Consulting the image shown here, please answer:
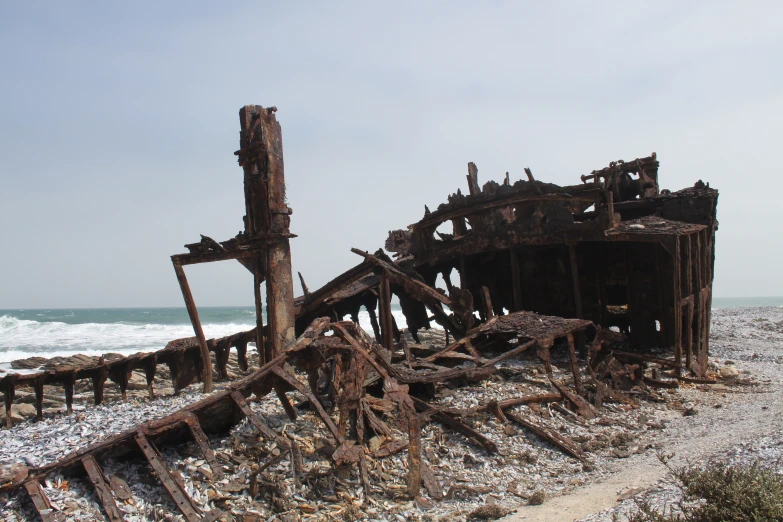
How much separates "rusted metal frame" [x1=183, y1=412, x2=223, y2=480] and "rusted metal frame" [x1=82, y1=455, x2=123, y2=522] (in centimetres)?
80

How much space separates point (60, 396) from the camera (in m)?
14.2

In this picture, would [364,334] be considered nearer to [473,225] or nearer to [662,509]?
[662,509]

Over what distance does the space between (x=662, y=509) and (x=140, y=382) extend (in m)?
14.5

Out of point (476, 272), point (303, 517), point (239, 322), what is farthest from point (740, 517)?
point (239, 322)

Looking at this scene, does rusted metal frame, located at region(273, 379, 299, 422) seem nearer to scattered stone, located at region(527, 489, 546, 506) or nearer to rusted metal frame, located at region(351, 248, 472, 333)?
scattered stone, located at region(527, 489, 546, 506)

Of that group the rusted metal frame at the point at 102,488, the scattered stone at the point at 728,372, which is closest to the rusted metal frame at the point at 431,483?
the rusted metal frame at the point at 102,488

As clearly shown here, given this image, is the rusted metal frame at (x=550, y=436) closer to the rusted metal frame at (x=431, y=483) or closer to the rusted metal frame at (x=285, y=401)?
the rusted metal frame at (x=431, y=483)

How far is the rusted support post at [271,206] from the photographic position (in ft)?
29.3

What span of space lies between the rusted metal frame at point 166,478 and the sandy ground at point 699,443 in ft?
8.73

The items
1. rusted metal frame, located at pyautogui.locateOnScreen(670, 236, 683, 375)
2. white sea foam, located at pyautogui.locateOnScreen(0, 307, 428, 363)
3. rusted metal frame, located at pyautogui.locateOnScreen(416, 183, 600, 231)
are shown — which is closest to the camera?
rusted metal frame, located at pyautogui.locateOnScreen(670, 236, 683, 375)

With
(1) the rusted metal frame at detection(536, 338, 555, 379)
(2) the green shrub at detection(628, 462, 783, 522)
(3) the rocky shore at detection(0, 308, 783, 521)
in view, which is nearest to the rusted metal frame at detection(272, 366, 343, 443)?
(3) the rocky shore at detection(0, 308, 783, 521)

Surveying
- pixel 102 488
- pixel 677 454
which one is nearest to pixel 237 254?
pixel 102 488

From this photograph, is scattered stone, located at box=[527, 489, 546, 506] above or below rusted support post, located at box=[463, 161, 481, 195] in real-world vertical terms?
below

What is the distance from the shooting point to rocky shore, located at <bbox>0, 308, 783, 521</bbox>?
4.73 m
